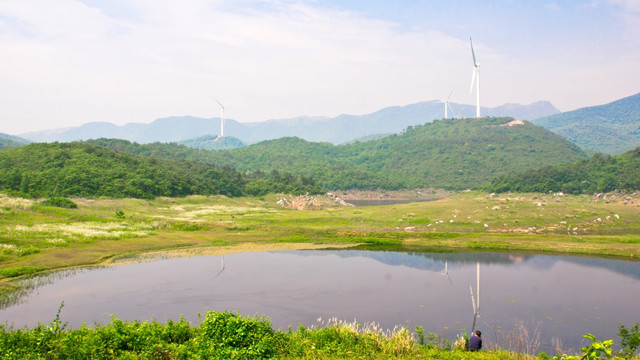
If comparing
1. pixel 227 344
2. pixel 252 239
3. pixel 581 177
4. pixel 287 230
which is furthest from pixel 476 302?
pixel 581 177

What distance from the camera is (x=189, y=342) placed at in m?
17.9

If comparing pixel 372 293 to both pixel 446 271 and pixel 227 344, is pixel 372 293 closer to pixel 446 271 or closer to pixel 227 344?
pixel 446 271

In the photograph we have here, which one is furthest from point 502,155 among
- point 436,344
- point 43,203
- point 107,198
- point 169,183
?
point 436,344

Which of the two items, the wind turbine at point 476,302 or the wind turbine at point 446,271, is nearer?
the wind turbine at point 476,302

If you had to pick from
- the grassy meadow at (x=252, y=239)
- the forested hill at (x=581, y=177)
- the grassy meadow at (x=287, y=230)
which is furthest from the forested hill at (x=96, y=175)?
the forested hill at (x=581, y=177)

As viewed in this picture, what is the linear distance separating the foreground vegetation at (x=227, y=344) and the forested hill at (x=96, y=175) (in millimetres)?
66177

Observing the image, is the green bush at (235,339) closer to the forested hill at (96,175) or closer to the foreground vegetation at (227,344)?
the foreground vegetation at (227,344)

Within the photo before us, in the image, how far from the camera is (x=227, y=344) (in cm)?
1686

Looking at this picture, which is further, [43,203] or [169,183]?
[169,183]

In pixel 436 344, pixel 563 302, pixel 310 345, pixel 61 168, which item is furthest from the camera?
pixel 61 168

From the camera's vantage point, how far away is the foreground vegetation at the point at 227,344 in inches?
634

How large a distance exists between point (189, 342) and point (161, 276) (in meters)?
16.3

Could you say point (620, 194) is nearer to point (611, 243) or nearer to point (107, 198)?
point (611, 243)

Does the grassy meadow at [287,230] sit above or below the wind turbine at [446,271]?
above
